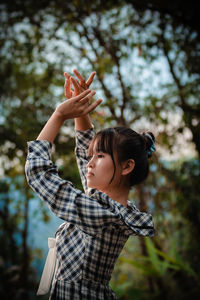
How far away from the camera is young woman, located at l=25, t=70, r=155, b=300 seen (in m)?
0.58

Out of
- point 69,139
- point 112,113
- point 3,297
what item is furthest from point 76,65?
point 3,297

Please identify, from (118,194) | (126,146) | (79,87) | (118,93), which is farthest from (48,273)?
(118,93)

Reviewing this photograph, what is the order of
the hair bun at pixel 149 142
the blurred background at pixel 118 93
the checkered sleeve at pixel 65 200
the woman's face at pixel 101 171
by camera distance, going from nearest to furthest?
the checkered sleeve at pixel 65 200 < the woman's face at pixel 101 171 < the hair bun at pixel 149 142 < the blurred background at pixel 118 93

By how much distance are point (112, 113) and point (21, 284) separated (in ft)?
5.18

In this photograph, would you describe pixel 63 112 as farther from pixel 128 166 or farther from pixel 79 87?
pixel 128 166

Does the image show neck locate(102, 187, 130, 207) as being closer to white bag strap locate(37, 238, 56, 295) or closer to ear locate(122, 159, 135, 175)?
ear locate(122, 159, 135, 175)

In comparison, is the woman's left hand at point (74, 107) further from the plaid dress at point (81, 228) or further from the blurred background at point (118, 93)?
the blurred background at point (118, 93)

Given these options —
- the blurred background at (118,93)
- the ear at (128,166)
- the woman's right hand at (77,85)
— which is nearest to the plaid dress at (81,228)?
the ear at (128,166)

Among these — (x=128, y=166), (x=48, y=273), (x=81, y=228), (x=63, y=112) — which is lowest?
(x=48, y=273)

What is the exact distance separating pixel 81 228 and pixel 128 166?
0.25 m

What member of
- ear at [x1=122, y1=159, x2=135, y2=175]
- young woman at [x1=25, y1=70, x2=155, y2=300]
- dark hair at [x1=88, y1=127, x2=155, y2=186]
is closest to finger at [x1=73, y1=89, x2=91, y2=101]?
young woman at [x1=25, y1=70, x2=155, y2=300]

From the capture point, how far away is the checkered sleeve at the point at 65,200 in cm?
58

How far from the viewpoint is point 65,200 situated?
582 millimetres

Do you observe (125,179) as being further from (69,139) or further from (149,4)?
(149,4)
